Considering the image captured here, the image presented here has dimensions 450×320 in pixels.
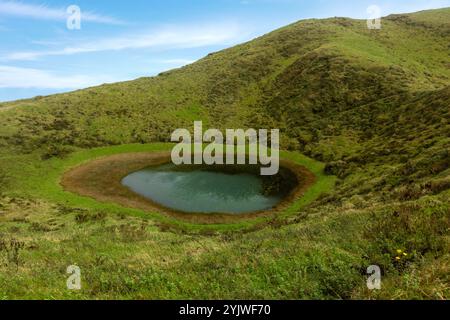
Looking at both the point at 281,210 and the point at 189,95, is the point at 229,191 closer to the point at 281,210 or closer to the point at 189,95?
the point at 281,210

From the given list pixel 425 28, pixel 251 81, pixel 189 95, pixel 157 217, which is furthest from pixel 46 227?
pixel 425 28

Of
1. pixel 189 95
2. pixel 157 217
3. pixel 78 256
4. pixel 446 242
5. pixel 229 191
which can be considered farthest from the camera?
pixel 189 95

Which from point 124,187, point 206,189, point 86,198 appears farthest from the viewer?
point 124,187

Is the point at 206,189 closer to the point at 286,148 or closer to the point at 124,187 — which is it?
the point at 124,187

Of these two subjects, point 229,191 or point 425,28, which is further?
point 425,28

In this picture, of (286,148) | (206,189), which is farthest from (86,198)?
(286,148)

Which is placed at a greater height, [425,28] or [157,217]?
[425,28]

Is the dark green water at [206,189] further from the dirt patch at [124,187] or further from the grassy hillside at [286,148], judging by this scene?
the grassy hillside at [286,148]

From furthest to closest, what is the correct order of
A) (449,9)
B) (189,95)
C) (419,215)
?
(449,9)
(189,95)
(419,215)
